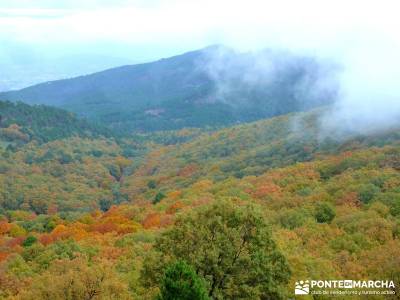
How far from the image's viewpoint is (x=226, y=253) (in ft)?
105

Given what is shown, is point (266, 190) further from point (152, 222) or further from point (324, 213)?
point (324, 213)

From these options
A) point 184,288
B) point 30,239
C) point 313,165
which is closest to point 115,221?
point 30,239

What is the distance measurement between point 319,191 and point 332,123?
99627 mm

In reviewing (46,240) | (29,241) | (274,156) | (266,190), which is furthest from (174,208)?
(274,156)

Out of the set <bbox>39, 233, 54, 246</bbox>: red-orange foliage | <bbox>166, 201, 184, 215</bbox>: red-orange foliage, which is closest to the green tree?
<bbox>39, 233, 54, 246</bbox>: red-orange foliage

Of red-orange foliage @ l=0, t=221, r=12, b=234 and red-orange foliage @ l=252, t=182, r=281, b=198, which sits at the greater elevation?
red-orange foliage @ l=252, t=182, r=281, b=198

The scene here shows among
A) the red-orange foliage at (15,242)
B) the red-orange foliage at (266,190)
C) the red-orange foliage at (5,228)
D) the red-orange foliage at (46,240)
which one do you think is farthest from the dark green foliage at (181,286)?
the red-orange foliage at (5,228)

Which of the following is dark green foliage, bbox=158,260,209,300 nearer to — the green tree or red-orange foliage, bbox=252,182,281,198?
the green tree

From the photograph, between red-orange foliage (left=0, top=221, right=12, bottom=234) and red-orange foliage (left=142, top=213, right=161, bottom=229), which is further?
red-orange foliage (left=0, top=221, right=12, bottom=234)

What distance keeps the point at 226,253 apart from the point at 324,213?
34169 mm

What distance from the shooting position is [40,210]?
155 m

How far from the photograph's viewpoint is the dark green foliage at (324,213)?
62.8m

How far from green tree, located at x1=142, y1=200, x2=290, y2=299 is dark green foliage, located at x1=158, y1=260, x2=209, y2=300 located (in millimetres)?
4994

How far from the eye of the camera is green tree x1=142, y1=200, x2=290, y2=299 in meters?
31.1
